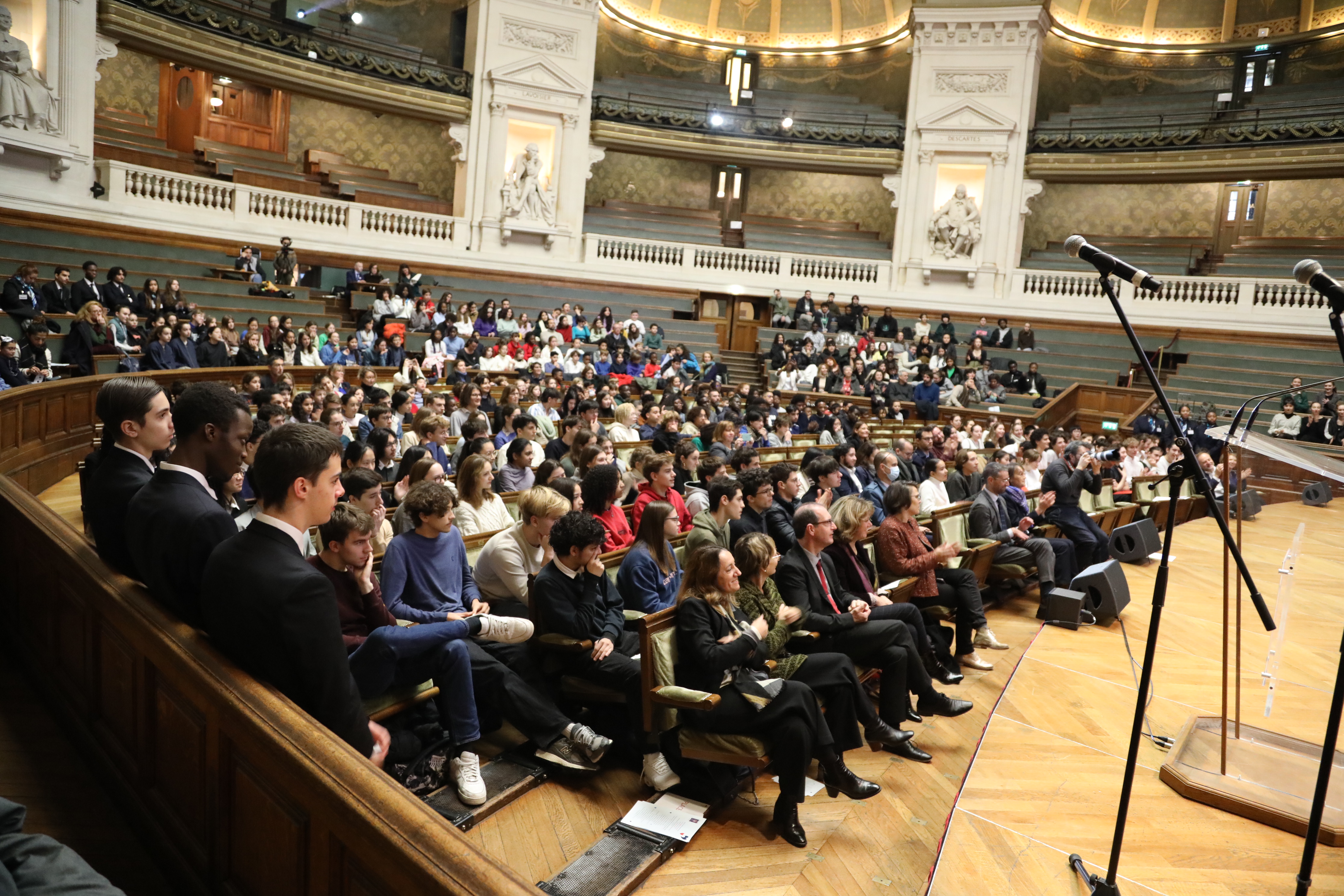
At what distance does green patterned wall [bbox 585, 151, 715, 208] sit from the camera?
2080 cm

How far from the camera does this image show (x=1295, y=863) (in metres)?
3.01

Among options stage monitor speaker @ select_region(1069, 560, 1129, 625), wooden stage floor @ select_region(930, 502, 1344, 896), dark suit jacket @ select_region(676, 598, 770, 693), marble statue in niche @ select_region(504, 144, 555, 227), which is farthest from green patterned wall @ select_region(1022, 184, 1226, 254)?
dark suit jacket @ select_region(676, 598, 770, 693)

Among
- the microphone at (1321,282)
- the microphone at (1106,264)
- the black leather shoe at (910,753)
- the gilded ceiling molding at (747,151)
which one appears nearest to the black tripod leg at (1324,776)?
the microphone at (1321,282)

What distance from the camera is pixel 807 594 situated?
380 cm

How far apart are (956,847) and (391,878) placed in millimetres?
2301

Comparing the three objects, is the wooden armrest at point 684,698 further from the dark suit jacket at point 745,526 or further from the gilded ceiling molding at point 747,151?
the gilded ceiling molding at point 747,151

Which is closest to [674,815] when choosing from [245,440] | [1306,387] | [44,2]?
[245,440]

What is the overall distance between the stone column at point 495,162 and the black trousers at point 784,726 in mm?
14777

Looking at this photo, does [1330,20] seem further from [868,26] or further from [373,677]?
[373,677]

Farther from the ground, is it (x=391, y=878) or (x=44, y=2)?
(x=44, y=2)

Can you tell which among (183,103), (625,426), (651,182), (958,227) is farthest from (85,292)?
(958,227)

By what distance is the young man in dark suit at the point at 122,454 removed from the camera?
7.13ft

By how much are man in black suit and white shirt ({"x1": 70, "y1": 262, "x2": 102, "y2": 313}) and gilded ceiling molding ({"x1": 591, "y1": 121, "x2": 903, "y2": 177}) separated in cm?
1069

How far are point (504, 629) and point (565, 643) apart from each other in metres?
0.29
